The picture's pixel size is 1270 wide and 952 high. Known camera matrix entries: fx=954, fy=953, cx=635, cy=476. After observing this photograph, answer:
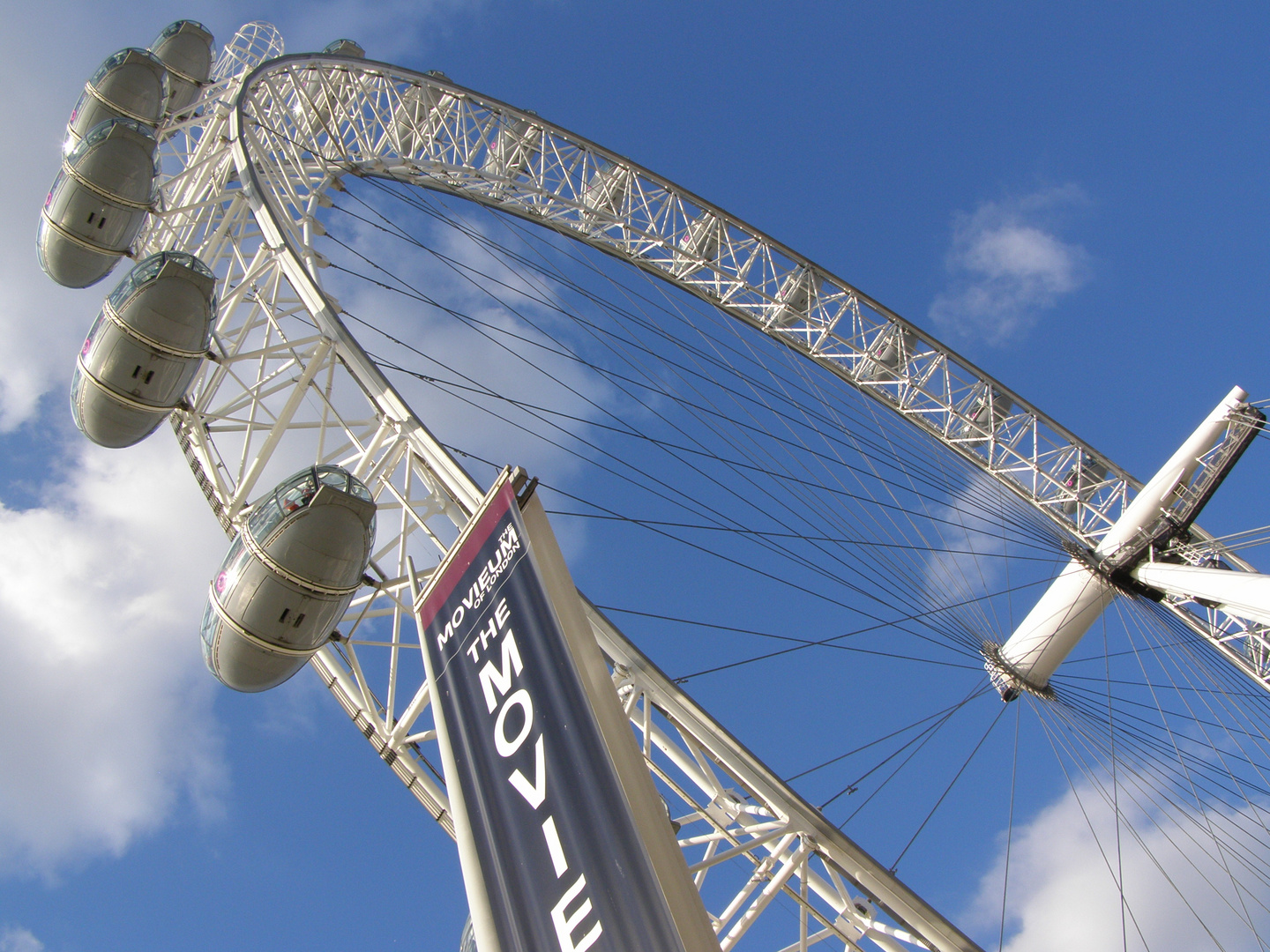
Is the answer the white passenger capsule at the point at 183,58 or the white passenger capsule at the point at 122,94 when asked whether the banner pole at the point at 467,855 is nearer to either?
the white passenger capsule at the point at 122,94

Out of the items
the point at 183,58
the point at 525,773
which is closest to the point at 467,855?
the point at 525,773

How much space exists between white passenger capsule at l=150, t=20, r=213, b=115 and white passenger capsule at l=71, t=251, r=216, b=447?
959cm

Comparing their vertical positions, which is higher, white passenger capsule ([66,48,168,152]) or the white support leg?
the white support leg

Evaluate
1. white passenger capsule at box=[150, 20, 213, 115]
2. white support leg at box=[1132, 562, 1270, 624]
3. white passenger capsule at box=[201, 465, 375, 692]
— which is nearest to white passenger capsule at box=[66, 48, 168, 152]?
white passenger capsule at box=[150, 20, 213, 115]

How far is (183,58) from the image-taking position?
2030 centimetres

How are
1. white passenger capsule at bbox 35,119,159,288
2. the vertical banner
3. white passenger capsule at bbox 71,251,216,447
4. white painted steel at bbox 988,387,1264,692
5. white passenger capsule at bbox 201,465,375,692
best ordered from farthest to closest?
white painted steel at bbox 988,387,1264,692 < white passenger capsule at bbox 35,119,159,288 < white passenger capsule at bbox 71,251,216,447 < white passenger capsule at bbox 201,465,375,692 < the vertical banner

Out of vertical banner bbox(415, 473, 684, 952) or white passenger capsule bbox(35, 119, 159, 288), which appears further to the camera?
white passenger capsule bbox(35, 119, 159, 288)

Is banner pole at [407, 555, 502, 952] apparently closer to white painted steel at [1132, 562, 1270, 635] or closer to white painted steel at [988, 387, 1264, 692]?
white painted steel at [1132, 562, 1270, 635]

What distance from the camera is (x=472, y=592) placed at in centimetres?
759

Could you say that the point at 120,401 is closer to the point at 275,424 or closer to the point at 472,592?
the point at 275,424

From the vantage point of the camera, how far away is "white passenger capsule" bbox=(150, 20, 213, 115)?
66.1ft

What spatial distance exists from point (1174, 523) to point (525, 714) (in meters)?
17.7

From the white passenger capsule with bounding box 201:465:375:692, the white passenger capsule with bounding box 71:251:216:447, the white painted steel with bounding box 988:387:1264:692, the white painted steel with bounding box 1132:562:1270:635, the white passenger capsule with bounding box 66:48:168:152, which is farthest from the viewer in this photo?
the white painted steel with bounding box 988:387:1264:692

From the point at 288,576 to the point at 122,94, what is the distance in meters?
12.1
